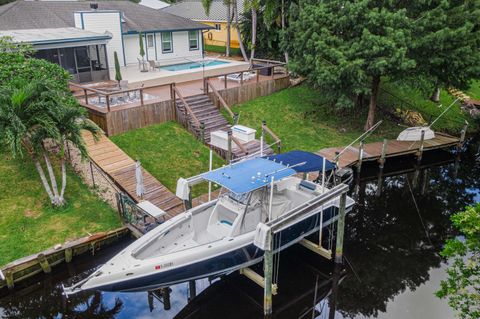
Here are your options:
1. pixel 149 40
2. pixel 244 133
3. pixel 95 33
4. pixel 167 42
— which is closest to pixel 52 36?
pixel 95 33

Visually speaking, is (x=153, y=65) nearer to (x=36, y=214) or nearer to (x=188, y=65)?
(x=188, y=65)

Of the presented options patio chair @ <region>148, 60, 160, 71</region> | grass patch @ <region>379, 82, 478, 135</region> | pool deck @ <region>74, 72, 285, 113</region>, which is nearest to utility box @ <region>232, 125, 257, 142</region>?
pool deck @ <region>74, 72, 285, 113</region>

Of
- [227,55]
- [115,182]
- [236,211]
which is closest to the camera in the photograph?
[236,211]

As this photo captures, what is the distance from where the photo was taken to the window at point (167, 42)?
1194 inches

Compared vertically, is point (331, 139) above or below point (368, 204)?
above

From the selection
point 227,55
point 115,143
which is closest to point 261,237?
point 115,143

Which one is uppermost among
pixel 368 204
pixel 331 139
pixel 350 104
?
pixel 350 104

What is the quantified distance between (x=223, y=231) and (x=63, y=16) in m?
22.9

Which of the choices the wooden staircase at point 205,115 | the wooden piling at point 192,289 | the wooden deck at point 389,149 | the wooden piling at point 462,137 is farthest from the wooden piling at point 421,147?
the wooden piling at point 192,289

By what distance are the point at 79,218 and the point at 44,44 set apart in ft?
37.6

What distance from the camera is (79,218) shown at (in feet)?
45.3

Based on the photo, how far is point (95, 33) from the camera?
23812 mm

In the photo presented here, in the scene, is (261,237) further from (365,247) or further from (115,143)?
(115,143)

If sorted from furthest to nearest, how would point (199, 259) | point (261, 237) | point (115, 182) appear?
point (115, 182) < point (199, 259) < point (261, 237)
